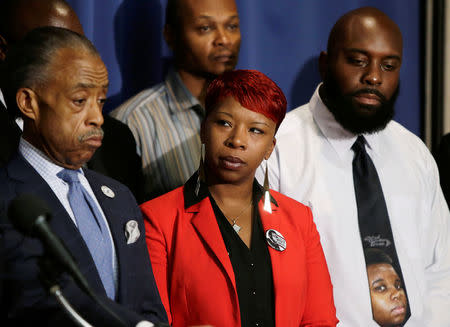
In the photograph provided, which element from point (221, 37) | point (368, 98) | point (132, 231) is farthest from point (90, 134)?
point (368, 98)

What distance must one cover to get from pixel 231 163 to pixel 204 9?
2.53 feet

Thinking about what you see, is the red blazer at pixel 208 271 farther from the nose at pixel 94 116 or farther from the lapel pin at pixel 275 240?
the nose at pixel 94 116

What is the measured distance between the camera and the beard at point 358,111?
1946 millimetres

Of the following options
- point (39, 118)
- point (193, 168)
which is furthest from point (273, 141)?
point (39, 118)

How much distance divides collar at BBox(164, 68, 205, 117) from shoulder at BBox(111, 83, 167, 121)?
34 millimetres

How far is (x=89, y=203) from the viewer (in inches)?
48.6

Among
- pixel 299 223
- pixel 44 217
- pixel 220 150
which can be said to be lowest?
pixel 299 223

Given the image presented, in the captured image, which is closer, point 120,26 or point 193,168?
point 193,168

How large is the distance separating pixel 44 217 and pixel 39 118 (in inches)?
13.6

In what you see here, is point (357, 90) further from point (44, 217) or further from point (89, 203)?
point (44, 217)

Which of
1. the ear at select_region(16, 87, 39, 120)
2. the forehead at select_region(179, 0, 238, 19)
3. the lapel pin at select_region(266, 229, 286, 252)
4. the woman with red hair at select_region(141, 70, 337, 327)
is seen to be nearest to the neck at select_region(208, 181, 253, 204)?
the woman with red hair at select_region(141, 70, 337, 327)

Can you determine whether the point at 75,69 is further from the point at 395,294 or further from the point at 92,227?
the point at 395,294

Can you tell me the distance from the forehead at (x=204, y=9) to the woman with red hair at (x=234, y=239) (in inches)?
22.5

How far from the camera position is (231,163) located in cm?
147
